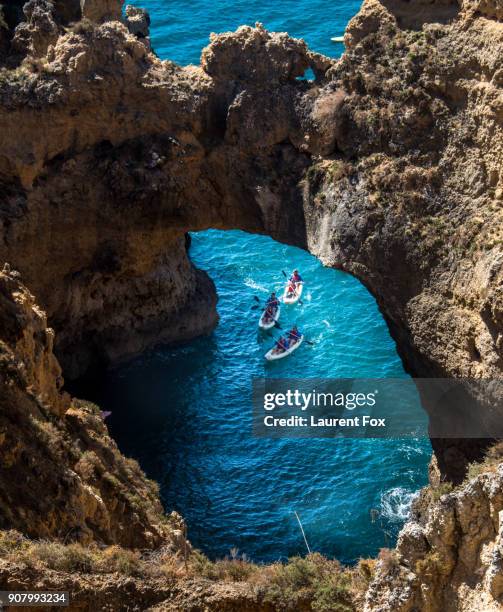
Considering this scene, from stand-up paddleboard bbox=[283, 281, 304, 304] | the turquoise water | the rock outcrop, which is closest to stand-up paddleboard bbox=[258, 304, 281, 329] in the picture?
the turquoise water

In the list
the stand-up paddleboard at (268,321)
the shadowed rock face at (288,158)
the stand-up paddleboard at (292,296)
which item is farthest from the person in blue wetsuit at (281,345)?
the shadowed rock face at (288,158)

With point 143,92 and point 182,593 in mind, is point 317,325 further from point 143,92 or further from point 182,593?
point 182,593

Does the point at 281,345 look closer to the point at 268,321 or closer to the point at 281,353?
the point at 281,353

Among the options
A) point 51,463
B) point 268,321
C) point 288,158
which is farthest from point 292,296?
point 51,463

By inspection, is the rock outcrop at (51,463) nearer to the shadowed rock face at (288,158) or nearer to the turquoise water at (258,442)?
the turquoise water at (258,442)

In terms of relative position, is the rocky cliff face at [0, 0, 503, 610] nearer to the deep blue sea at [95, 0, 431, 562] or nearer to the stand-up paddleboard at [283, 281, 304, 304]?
the deep blue sea at [95, 0, 431, 562]

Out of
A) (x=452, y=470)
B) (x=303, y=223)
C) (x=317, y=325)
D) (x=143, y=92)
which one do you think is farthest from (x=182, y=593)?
(x=317, y=325)
